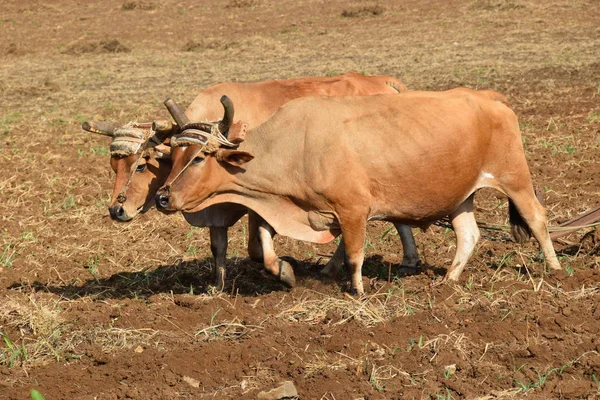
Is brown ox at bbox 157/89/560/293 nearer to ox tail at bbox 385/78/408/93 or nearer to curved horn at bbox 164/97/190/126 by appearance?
curved horn at bbox 164/97/190/126

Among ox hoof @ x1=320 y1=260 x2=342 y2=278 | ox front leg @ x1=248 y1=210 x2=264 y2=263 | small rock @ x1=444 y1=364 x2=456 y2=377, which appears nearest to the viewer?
small rock @ x1=444 y1=364 x2=456 y2=377

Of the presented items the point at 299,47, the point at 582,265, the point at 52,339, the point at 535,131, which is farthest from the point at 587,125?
the point at 299,47

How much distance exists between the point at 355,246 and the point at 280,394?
2.06m

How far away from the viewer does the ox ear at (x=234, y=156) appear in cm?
730

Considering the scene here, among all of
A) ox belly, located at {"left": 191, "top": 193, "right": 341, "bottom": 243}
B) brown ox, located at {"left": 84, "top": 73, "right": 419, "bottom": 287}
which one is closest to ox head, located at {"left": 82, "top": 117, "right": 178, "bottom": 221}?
brown ox, located at {"left": 84, "top": 73, "right": 419, "bottom": 287}

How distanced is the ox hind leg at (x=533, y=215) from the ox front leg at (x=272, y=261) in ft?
6.47

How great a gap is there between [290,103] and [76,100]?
10917 mm

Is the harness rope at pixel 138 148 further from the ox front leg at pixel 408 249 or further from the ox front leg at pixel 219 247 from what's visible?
the ox front leg at pixel 408 249

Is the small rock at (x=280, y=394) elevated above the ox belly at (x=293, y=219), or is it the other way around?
the ox belly at (x=293, y=219)

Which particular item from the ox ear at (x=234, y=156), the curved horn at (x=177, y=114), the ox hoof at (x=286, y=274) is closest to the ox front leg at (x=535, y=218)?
the ox hoof at (x=286, y=274)

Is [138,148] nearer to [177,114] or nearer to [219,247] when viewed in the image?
[177,114]

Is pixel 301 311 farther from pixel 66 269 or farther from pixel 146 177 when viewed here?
pixel 66 269

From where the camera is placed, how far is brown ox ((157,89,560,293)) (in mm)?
7324

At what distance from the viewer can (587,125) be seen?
43.7ft
